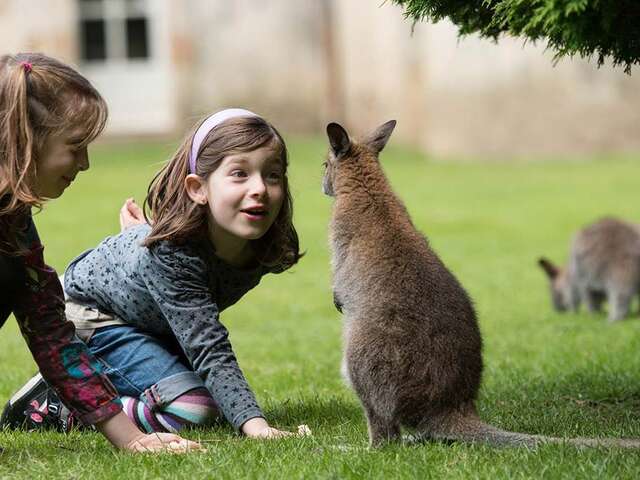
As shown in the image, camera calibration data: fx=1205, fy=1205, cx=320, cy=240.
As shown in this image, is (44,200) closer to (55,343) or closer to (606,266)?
(55,343)

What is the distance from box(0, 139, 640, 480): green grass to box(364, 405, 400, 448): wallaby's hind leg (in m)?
0.07

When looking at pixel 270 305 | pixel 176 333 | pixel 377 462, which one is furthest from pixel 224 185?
pixel 270 305

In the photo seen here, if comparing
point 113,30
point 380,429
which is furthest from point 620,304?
point 113,30

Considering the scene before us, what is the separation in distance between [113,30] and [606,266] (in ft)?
53.5

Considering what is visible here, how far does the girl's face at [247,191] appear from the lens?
4773 mm

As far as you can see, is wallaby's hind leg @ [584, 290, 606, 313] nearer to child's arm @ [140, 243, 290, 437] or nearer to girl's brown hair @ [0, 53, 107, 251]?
child's arm @ [140, 243, 290, 437]

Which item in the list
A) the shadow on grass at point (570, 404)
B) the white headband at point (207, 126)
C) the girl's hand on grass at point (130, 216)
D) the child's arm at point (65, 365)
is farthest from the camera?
the girl's hand on grass at point (130, 216)

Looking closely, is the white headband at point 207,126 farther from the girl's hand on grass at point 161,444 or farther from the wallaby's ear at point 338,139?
the girl's hand on grass at point 161,444

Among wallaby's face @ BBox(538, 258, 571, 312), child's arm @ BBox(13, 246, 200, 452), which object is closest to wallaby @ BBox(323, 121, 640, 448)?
child's arm @ BBox(13, 246, 200, 452)

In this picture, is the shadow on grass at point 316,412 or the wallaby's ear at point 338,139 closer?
the wallaby's ear at point 338,139

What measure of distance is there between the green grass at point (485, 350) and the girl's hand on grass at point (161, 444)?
90 millimetres

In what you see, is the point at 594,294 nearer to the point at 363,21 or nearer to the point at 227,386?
the point at 227,386

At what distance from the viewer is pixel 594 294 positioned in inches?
399

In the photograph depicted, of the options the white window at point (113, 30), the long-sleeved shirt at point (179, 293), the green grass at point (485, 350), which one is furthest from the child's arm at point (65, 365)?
the white window at point (113, 30)
